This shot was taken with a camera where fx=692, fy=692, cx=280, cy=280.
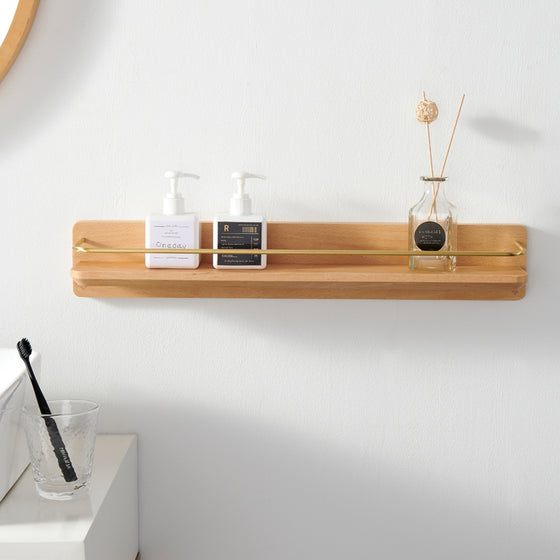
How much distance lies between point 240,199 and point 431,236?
0.26 meters

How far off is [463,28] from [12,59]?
0.62 meters

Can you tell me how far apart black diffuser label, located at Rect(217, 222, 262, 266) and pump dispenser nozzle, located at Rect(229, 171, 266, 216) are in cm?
2

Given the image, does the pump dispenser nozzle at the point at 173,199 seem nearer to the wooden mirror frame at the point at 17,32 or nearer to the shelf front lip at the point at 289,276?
the shelf front lip at the point at 289,276

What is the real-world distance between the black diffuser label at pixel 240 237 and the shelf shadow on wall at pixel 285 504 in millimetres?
256

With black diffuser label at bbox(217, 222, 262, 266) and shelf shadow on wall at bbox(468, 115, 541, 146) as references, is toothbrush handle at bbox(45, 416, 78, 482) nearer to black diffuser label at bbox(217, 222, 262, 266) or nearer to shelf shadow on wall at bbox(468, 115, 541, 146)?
black diffuser label at bbox(217, 222, 262, 266)

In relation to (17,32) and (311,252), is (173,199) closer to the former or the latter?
(311,252)

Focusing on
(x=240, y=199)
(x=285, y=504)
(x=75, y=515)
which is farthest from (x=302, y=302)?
(x=75, y=515)

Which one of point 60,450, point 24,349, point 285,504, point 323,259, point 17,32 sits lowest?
point 285,504

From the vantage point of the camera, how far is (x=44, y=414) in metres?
0.83

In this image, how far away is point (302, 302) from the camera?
3.30ft

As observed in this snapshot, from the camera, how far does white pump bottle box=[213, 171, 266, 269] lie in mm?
907

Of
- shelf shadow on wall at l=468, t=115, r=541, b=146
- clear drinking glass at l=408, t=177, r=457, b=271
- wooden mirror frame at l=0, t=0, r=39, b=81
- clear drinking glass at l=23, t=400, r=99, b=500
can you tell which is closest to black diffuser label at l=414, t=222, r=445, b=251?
clear drinking glass at l=408, t=177, r=457, b=271

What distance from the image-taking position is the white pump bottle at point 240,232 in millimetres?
907

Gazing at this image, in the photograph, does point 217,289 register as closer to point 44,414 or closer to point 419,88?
point 44,414
